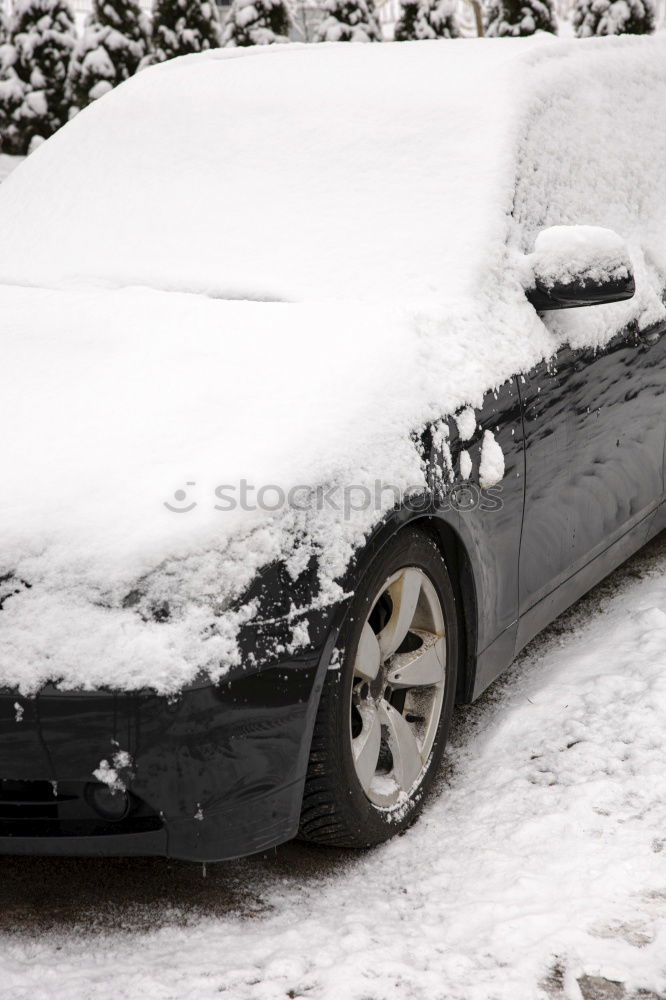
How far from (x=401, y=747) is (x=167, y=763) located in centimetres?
70

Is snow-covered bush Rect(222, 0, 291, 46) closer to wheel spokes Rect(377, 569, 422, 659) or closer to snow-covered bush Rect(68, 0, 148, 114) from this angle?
snow-covered bush Rect(68, 0, 148, 114)

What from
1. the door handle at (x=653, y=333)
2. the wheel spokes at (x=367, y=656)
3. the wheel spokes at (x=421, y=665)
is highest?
the door handle at (x=653, y=333)

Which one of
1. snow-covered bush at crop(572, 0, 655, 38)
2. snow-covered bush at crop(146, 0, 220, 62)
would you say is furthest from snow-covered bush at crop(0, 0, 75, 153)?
snow-covered bush at crop(572, 0, 655, 38)

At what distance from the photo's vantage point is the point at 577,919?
2.17 metres

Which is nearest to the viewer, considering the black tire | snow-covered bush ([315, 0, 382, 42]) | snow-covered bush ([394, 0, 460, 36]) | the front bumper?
the front bumper

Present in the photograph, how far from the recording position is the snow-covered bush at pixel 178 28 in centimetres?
1605

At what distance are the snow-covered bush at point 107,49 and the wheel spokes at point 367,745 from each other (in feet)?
48.5

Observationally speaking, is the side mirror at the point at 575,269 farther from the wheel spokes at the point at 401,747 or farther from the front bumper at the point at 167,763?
the front bumper at the point at 167,763

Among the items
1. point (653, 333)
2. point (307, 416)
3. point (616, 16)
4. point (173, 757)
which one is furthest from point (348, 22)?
point (173, 757)

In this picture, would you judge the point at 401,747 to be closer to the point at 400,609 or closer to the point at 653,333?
the point at 400,609

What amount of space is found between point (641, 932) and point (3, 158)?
15.7 meters

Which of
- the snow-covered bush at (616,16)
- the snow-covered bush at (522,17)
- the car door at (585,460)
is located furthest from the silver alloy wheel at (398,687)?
the snow-covered bush at (616,16)

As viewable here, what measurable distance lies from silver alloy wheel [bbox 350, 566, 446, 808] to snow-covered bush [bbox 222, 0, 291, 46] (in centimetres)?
1574

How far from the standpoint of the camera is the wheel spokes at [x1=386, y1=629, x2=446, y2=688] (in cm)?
241
